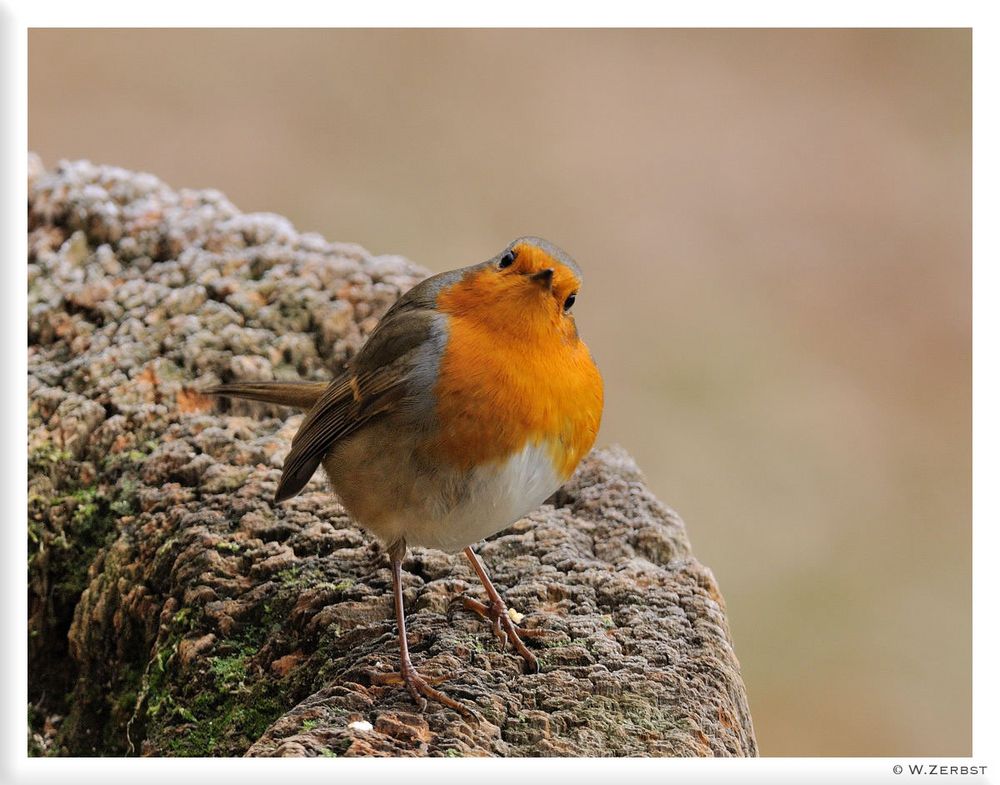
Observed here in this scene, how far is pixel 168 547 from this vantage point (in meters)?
2.88

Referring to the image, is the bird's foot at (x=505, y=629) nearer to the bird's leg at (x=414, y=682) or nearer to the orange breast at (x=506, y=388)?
the bird's leg at (x=414, y=682)

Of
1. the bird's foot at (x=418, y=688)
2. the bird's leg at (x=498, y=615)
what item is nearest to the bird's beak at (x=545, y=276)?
the bird's leg at (x=498, y=615)

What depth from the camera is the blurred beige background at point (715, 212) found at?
10.9 ft

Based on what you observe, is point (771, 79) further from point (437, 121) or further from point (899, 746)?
point (899, 746)

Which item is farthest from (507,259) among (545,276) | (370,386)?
(370,386)

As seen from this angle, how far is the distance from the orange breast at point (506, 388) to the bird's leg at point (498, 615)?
38cm

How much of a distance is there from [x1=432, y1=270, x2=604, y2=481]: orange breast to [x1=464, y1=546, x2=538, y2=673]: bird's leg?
38cm

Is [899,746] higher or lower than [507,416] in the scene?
lower

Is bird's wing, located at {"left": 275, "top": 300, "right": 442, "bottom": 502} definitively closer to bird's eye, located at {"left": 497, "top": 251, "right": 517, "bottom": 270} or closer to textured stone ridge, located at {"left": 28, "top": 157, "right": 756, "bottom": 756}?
bird's eye, located at {"left": 497, "top": 251, "right": 517, "bottom": 270}

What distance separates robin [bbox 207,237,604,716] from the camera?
7.68ft

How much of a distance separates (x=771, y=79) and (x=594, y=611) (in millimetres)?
1914

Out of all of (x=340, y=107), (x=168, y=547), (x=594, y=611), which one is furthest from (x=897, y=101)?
(x=168, y=547)

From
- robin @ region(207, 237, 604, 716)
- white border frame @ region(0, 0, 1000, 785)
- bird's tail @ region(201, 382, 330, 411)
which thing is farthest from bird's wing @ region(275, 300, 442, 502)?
white border frame @ region(0, 0, 1000, 785)

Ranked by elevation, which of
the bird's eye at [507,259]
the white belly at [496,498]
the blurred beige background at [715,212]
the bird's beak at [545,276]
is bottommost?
the white belly at [496,498]
